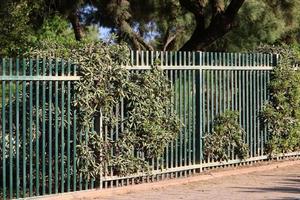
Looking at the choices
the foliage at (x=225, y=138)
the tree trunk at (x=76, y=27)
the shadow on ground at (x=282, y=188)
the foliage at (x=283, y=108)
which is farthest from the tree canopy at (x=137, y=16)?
the shadow on ground at (x=282, y=188)

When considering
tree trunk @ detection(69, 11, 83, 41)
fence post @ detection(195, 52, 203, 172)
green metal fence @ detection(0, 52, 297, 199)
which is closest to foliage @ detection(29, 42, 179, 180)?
green metal fence @ detection(0, 52, 297, 199)

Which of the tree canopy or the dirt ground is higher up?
the tree canopy

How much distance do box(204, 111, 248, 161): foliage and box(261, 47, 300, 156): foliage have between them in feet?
3.22

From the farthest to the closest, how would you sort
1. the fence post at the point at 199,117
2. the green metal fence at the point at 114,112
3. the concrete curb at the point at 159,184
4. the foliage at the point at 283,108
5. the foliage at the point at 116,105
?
the foliage at the point at 283,108 → the fence post at the point at 199,117 → the foliage at the point at 116,105 → the concrete curb at the point at 159,184 → the green metal fence at the point at 114,112

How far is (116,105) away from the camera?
35.5 ft

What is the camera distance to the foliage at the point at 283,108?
13.9 metres

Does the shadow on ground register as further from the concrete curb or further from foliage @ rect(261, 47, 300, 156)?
foliage @ rect(261, 47, 300, 156)

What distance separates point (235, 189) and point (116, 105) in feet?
8.18

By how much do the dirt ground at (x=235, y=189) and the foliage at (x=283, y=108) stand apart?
47.6 inches

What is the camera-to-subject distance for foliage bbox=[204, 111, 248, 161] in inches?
497


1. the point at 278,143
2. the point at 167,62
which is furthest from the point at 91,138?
the point at 278,143

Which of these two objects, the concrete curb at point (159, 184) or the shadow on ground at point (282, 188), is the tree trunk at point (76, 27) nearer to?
the concrete curb at point (159, 184)

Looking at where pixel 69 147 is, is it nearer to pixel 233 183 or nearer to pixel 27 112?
pixel 27 112

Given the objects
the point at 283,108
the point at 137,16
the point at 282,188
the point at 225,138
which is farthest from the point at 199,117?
the point at 137,16
